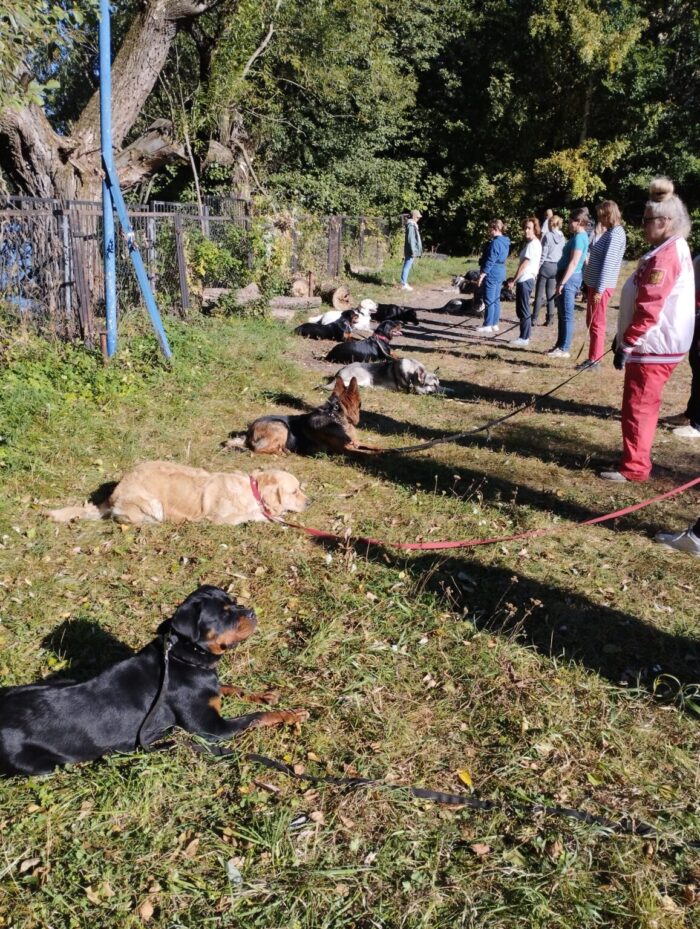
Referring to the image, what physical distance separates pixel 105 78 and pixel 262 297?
5.68 meters

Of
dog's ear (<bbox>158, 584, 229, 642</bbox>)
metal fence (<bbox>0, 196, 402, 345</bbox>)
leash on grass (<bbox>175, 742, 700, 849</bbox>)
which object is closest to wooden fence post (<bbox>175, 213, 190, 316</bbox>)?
metal fence (<bbox>0, 196, 402, 345</bbox>)

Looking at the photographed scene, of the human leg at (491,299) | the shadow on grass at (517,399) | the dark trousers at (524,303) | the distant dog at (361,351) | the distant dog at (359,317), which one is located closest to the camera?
the shadow on grass at (517,399)

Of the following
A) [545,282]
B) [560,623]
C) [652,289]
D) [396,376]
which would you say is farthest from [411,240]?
[560,623]

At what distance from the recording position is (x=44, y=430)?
653 centimetres

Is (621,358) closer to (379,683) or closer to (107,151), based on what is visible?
(379,683)

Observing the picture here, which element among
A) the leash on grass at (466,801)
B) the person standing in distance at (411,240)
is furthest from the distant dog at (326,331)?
the leash on grass at (466,801)

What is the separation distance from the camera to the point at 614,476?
6.28 m

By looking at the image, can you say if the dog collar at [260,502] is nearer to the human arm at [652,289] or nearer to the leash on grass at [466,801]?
the leash on grass at [466,801]

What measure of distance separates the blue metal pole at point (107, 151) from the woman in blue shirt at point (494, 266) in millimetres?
6851

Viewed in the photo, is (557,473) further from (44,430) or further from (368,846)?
(44,430)

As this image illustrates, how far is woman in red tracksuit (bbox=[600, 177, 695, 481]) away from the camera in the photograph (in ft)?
17.4

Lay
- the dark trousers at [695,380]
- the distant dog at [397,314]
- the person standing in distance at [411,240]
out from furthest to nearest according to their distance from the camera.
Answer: the person standing in distance at [411,240]
the distant dog at [397,314]
the dark trousers at [695,380]

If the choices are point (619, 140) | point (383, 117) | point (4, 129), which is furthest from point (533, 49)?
point (4, 129)

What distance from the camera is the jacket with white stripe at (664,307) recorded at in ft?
17.4
